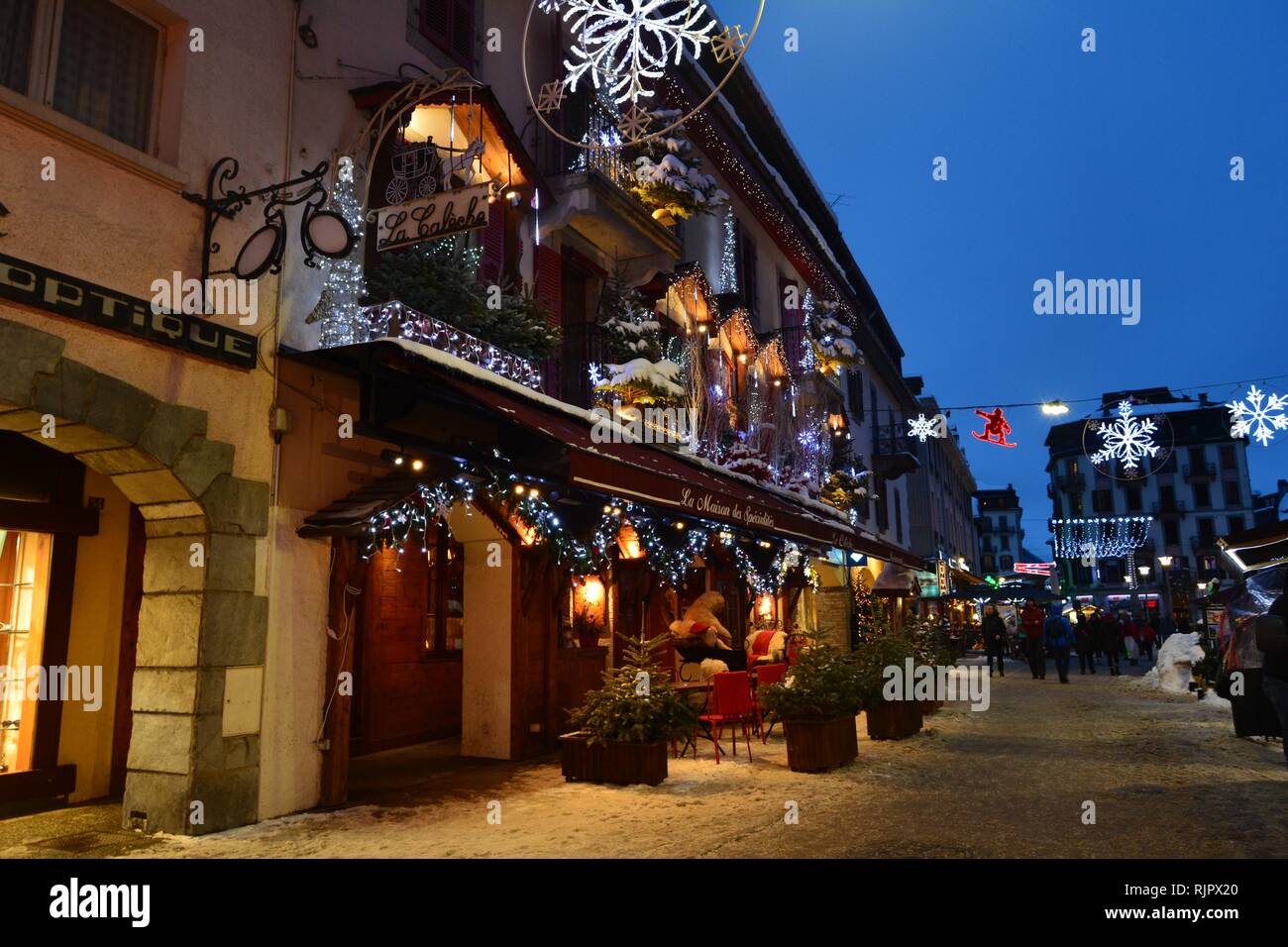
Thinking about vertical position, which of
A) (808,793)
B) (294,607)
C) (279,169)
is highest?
(279,169)

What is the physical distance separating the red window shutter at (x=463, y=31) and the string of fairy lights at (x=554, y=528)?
17.5ft

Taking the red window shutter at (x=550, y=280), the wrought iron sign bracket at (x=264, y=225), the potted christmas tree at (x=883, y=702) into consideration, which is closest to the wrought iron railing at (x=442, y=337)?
the wrought iron sign bracket at (x=264, y=225)

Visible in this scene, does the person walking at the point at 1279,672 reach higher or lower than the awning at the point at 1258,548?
lower

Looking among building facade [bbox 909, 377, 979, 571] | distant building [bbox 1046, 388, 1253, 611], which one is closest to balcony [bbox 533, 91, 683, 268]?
building facade [bbox 909, 377, 979, 571]

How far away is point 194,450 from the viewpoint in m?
6.69

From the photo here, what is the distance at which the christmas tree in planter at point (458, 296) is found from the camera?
350 inches

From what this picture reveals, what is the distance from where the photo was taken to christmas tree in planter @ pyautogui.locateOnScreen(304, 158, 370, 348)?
26.3 ft

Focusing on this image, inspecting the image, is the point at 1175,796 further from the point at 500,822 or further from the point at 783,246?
the point at 783,246

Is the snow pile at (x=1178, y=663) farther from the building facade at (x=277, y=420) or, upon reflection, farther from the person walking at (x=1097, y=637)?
the building facade at (x=277, y=420)

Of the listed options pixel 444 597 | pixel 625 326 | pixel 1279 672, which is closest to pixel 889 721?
pixel 1279 672

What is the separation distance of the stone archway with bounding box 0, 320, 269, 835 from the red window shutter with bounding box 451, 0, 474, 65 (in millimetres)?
6128

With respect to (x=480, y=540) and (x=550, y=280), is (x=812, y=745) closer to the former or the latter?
(x=480, y=540)

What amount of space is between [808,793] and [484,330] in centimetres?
574
